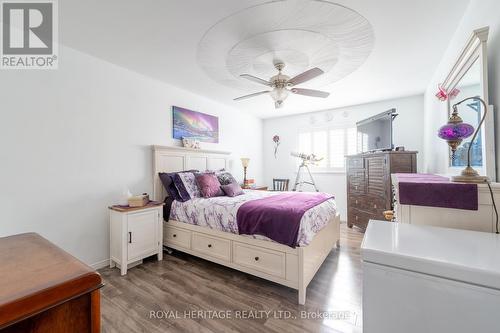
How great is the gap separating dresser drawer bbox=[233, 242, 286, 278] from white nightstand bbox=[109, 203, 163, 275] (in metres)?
1.11

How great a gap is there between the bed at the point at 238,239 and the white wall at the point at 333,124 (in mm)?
1902

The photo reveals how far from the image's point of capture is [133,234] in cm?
242

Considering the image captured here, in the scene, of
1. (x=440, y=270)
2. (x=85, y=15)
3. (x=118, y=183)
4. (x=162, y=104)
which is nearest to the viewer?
(x=440, y=270)

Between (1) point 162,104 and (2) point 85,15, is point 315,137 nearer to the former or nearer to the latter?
(1) point 162,104

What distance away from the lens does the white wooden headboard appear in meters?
3.07

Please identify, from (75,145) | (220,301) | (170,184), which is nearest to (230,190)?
(170,184)

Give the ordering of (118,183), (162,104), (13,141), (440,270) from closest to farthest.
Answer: (440,270), (13,141), (118,183), (162,104)

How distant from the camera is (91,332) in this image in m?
0.52

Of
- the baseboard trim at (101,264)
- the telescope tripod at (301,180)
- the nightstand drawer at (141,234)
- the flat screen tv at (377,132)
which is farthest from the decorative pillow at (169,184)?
the flat screen tv at (377,132)

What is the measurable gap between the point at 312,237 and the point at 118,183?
246 centimetres

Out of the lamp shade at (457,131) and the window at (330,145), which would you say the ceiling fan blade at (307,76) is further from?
the window at (330,145)

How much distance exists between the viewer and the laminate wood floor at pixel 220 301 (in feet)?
5.27

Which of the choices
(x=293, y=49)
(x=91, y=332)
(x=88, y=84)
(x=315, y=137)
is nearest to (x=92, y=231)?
(x=88, y=84)

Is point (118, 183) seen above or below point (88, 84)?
below
